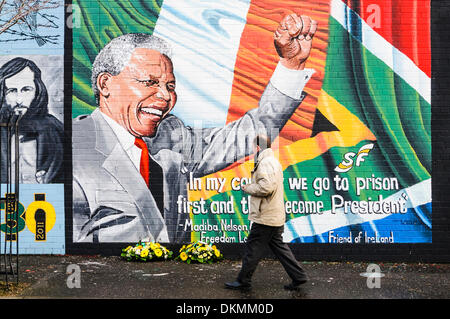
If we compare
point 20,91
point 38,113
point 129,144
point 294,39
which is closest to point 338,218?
point 294,39

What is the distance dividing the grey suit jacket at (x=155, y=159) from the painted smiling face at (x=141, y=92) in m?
0.22

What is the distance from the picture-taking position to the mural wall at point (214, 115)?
7992mm

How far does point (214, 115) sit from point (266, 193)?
242 centimetres

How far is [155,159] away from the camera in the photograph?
8180mm

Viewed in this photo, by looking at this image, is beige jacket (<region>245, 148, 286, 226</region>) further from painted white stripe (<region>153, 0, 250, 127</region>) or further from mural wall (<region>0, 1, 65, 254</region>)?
mural wall (<region>0, 1, 65, 254</region>)

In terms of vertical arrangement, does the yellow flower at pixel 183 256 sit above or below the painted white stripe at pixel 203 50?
below

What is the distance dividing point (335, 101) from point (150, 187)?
3.29m

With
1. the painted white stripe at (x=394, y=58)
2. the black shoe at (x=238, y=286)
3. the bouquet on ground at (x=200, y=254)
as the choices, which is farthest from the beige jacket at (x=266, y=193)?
the painted white stripe at (x=394, y=58)

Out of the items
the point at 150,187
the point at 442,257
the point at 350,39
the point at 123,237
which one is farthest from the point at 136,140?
the point at 442,257

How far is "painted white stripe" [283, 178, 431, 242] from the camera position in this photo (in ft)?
26.1

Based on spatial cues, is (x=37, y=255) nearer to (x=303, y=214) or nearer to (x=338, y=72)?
(x=303, y=214)

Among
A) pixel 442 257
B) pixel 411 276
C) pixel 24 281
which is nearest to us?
pixel 24 281

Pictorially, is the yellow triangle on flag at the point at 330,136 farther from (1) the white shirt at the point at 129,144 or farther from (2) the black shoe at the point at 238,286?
(2) the black shoe at the point at 238,286

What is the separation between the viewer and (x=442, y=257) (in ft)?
26.1
